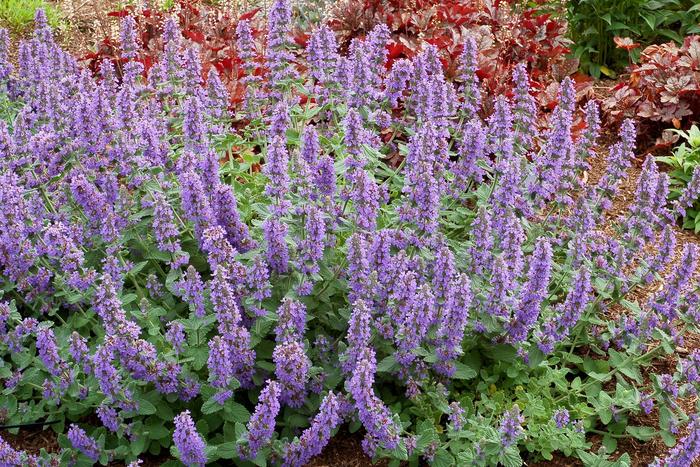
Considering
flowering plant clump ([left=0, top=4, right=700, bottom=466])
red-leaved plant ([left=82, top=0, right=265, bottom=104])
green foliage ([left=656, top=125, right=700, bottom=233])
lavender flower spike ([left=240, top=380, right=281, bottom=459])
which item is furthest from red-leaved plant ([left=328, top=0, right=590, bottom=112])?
lavender flower spike ([left=240, top=380, right=281, bottom=459])

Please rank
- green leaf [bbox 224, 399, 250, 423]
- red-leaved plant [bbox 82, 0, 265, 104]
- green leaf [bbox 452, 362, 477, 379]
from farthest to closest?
red-leaved plant [bbox 82, 0, 265, 104] → green leaf [bbox 452, 362, 477, 379] → green leaf [bbox 224, 399, 250, 423]

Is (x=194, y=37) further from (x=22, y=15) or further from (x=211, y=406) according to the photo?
(x=211, y=406)

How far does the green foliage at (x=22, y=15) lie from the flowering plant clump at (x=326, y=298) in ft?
18.5

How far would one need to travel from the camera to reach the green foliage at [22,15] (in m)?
10.2

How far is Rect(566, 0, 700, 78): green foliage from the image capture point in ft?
29.2

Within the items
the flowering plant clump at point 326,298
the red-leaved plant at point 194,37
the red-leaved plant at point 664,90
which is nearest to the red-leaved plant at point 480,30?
the red-leaved plant at point 664,90

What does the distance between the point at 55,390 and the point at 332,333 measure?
152 cm

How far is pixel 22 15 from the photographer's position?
1021 cm

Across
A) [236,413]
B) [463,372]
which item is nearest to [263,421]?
[236,413]

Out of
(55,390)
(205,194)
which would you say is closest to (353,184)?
(205,194)

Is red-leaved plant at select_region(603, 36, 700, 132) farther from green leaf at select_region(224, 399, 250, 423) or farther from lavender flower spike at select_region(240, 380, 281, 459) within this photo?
lavender flower spike at select_region(240, 380, 281, 459)

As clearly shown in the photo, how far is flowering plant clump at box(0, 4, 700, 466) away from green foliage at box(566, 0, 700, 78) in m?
4.27

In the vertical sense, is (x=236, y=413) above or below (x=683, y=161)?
above

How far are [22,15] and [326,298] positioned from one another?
25.0 ft
